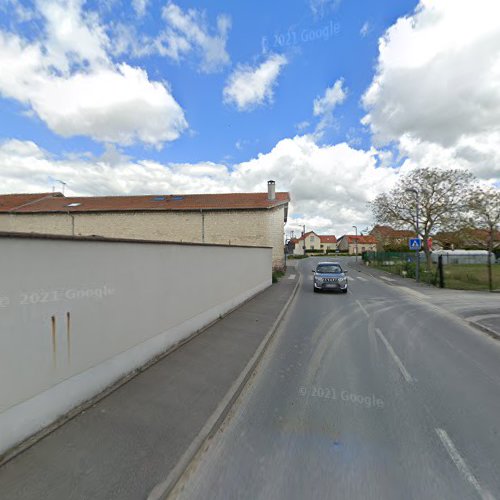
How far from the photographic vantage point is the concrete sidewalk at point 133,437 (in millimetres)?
2139

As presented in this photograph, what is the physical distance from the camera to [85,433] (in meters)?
2.75

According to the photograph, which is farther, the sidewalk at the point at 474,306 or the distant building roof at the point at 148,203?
the distant building roof at the point at 148,203

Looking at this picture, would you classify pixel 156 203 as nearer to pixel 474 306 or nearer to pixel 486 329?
pixel 474 306

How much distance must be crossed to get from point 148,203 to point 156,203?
76cm

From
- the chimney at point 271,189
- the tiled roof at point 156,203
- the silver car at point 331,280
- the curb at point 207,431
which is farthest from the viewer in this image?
the chimney at point 271,189

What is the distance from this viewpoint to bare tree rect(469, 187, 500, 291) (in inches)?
566

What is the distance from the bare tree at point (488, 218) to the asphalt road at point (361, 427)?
1157 cm

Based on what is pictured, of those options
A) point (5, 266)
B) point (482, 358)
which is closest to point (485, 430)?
point (482, 358)

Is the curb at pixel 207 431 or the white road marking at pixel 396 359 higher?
the curb at pixel 207 431

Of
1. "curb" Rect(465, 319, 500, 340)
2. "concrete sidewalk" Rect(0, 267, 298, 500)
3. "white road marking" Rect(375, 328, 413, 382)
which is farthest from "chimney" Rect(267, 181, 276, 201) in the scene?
"concrete sidewalk" Rect(0, 267, 298, 500)

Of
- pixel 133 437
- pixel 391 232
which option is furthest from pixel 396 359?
pixel 391 232

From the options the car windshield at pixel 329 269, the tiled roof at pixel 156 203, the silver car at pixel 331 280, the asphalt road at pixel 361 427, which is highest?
the tiled roof at pixel 156 203

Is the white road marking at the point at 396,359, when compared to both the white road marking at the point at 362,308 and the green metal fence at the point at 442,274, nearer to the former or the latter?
the white road marking at the point at 362,308

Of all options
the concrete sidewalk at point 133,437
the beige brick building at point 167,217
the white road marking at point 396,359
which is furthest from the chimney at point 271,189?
the concrete sidewalk at point 133,437
